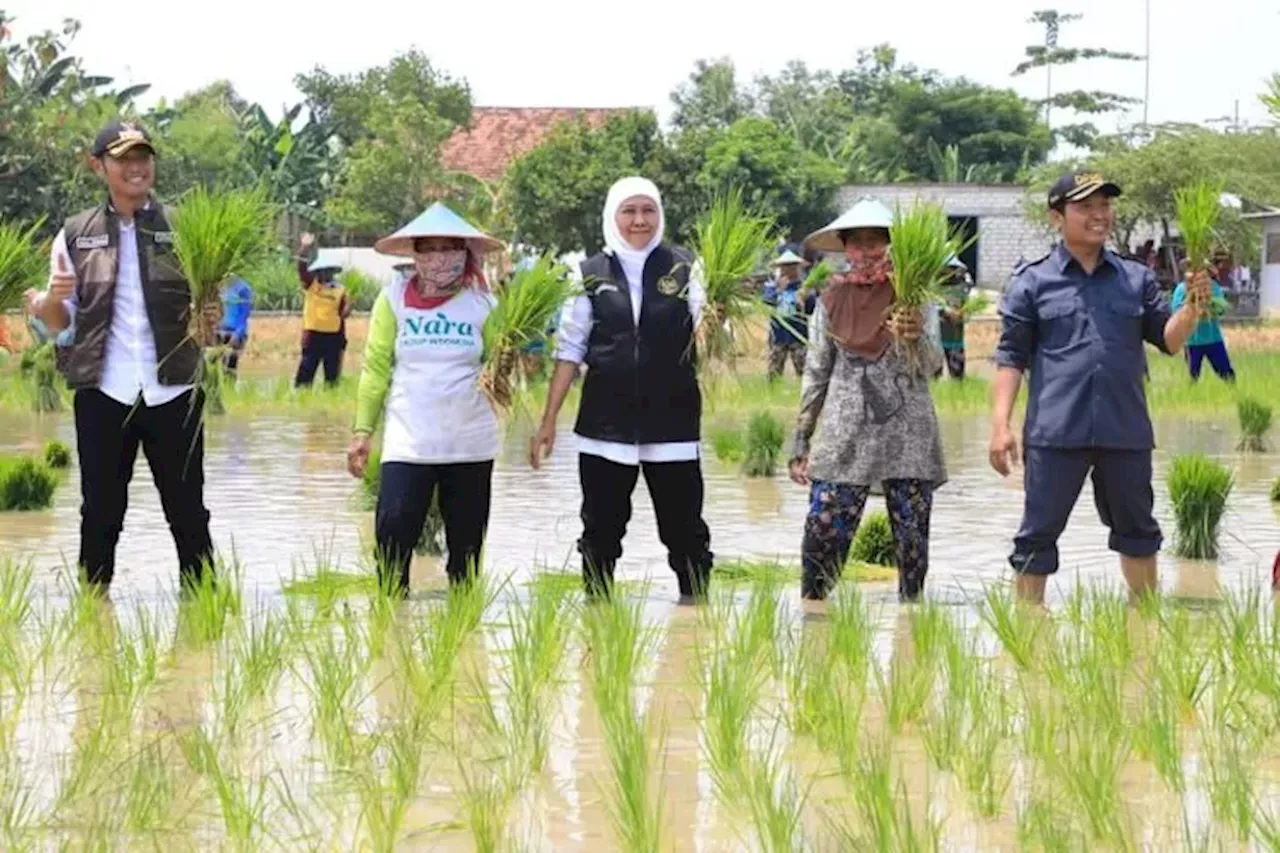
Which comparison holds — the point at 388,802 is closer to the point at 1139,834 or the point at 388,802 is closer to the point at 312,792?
the point at 312,792

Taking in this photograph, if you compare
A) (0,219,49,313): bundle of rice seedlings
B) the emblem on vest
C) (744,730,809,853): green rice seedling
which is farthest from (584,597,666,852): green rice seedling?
(0,219,49,313): bundle of rice seedlings

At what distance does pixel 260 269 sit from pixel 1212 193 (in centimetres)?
321

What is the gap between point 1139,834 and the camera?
4.85 m

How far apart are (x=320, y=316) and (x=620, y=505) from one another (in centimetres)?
1232

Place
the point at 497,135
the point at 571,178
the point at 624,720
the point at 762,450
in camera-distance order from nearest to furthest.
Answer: the point at 624,720, the point at 762,450, the point at 571,178, the point at 497,135

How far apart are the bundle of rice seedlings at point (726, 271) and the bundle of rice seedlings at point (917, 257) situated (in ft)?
1.55

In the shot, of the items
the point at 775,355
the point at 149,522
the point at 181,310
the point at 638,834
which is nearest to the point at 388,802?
the point at 638,834

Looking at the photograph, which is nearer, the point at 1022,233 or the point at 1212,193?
the point at 1212,193

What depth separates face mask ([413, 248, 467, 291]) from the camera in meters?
8.08

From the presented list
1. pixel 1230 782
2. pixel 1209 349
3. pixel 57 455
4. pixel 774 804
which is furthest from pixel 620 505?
pixel 1209 349

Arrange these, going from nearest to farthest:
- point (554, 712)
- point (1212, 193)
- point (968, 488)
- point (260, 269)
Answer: point (554, 712), point (1212, 193), point (260, 269), point (968, 488)

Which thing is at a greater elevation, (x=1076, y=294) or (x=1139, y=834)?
(x=1076, y=294)

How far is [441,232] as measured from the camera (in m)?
7.95

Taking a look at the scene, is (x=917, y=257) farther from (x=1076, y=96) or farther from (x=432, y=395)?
(x=1076, y=96)
